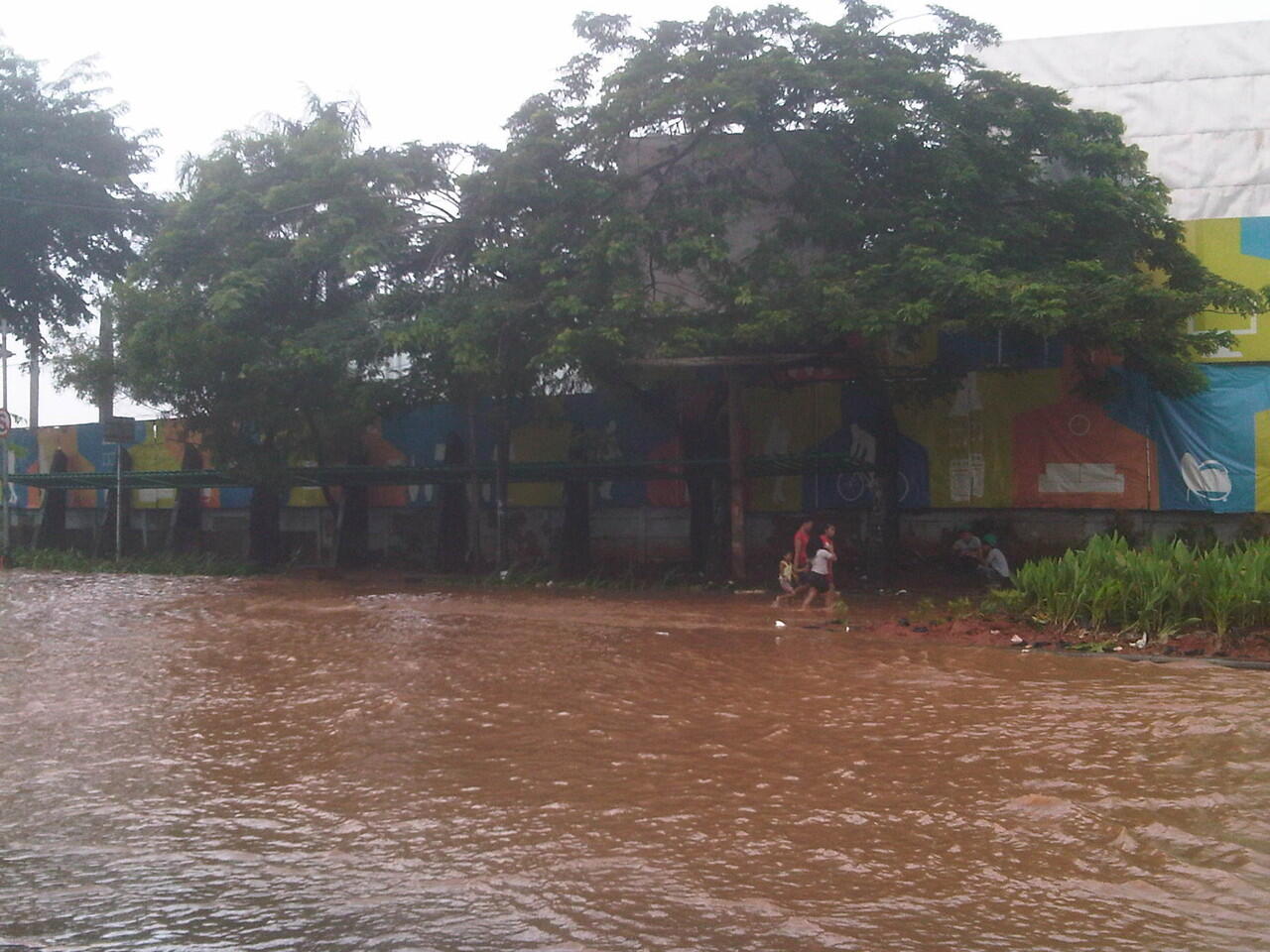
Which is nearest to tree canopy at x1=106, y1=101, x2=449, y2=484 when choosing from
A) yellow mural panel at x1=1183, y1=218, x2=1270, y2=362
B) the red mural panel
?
the red mural panel

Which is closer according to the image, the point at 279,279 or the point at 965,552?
the point at 965,552

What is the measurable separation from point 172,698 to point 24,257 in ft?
74.4

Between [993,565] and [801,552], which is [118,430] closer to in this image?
[801,552]

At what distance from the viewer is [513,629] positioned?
14570 mm

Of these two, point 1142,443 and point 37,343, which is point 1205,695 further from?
point 37,343

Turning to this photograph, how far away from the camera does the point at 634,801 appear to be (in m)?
6.74

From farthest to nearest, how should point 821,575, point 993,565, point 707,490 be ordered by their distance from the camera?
point 707,490, point 993,565, point 821,575

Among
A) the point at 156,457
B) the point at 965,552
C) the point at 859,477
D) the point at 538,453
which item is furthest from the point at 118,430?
the point at 965,552

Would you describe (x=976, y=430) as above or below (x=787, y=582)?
above

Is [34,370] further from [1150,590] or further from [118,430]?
[1150,590]

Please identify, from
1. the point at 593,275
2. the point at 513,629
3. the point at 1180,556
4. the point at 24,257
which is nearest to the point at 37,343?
the point at 24,257

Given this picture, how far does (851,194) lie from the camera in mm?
18500

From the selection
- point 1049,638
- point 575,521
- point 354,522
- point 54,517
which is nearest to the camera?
point 1049,638

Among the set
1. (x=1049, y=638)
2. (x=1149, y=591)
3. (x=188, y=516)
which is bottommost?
(x=1049, y=638)
